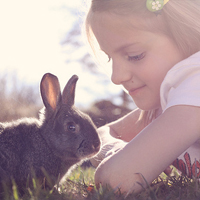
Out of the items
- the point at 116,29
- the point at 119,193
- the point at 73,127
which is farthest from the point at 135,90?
the point at 119,193

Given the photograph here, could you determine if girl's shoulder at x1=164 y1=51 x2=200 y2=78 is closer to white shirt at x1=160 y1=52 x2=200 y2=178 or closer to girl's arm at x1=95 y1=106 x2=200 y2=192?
white shirt at x1=160 y1=52 x2=200 y2=178

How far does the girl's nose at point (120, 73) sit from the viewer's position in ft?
8.58

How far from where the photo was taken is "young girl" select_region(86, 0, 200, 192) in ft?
6.49

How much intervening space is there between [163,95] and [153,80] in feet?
0.64

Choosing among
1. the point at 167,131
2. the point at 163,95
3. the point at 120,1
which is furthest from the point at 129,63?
the point at 167,131

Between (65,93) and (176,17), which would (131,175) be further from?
(176,17)

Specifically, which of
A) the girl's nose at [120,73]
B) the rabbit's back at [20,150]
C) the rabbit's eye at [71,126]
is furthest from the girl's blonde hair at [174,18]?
the rabbit's back at [20,150]

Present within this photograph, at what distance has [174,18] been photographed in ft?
8.38

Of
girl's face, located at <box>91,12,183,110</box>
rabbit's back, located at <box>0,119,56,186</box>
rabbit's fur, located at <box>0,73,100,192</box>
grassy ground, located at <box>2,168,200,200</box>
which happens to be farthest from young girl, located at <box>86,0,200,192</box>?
rabbit's back, located at <box>0,119,56,186</box>

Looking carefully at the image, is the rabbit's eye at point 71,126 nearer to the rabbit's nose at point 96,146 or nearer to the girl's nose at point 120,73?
the rabbit's nose at point 96,146

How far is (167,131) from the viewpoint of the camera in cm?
199

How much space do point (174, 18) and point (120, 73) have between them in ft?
2.35

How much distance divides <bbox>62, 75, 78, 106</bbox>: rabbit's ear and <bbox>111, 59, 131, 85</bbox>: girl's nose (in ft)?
1.26

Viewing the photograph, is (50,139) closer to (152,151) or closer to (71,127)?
(71,127)
